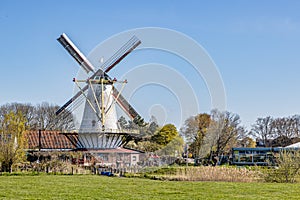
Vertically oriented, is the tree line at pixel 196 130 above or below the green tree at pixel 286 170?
above

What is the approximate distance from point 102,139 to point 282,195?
20.4 meters

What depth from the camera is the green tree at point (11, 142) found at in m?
22.1

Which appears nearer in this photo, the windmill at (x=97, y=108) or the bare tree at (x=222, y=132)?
the windmill at (x=97, y=108)

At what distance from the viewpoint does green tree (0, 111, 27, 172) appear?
2209cm

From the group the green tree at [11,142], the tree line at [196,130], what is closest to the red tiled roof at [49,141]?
the tree line at [196,130]

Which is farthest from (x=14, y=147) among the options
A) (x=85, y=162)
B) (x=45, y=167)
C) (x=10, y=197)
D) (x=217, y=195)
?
(x=217, y=195)

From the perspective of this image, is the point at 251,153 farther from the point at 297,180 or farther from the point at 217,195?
the point at 217,195

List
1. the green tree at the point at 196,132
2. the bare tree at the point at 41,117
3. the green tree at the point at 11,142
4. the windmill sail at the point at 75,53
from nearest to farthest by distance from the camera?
the green tree at the point at 11,142 → the windmill sail at the point at 75,53 → the green tree at the point at 196,132 → the bare tree at the point at 41,117

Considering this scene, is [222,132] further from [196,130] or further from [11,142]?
[11,142]

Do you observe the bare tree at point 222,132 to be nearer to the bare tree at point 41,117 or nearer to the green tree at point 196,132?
the green tree at point 196,132

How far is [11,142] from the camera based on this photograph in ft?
73.5

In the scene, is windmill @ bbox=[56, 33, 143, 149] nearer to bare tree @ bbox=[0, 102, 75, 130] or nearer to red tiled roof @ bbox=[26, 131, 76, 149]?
red tiled roof @ bbox=[26, 131, 76, 149]

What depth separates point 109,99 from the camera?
29.9m

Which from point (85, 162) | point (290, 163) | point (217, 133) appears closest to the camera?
point (290, 163)
